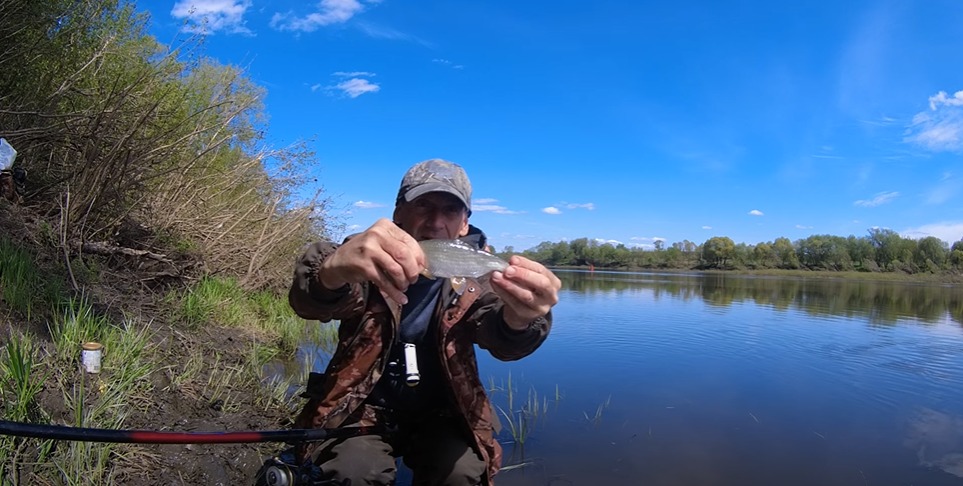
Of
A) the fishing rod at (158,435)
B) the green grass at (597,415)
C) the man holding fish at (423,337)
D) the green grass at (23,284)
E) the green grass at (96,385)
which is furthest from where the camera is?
the green grass at (597,415)

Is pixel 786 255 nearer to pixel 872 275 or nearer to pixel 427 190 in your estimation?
pixel 872 275

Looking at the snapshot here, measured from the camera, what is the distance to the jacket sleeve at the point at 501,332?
9.80 feet

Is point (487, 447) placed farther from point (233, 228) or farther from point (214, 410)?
point (233, 228)

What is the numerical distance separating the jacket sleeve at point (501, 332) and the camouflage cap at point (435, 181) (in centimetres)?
68

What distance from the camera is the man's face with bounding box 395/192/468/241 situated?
3.39 m

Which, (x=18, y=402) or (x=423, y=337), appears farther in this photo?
(x=18, y=402)

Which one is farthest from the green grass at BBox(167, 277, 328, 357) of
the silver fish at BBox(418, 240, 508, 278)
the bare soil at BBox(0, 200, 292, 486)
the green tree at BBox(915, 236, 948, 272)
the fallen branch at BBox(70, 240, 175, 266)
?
the green tree at BBox(915, 236, 948, 272)

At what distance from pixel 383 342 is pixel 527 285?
0.98m

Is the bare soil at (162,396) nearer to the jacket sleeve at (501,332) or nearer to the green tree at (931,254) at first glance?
the jacket sleeve at (501,332)

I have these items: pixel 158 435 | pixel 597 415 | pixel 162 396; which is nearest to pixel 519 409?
pixel 597 415

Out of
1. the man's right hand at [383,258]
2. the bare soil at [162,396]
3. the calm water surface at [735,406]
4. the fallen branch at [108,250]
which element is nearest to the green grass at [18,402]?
the bare soil at [162,396]

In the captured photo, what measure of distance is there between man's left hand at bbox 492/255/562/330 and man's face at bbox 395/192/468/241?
2.81 ft

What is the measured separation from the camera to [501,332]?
305cm

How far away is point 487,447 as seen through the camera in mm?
3191
